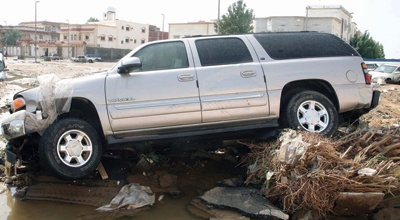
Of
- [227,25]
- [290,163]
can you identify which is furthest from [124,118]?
[227,25]

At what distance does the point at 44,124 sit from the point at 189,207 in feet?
7.18

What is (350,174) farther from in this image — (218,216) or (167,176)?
(167,176)

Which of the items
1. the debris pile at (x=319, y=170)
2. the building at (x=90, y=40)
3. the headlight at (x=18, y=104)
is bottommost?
the debris pile at (x=319, y=170)

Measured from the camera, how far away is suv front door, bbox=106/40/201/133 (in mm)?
5074

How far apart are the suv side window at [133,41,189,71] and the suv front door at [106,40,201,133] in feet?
0.05

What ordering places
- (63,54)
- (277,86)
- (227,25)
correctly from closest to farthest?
(277,86) → (227,25) → (63,54)

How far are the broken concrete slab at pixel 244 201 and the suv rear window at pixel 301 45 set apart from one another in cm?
206

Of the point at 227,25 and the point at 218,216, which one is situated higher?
the point at 227,25

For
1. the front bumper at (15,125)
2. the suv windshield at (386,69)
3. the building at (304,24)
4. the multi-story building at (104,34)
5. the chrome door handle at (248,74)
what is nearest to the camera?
the front bumper at (15,125)

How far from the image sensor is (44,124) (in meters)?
5.05

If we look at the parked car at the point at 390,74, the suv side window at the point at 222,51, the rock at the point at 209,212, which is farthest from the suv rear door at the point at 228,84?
the parked car at the point at 390,74

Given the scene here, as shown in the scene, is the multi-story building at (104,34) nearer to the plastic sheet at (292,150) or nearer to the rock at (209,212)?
the rock at (209,212)

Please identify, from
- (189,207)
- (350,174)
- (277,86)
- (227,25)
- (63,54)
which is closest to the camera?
(350,174)

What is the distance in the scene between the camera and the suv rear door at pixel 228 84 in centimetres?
529
